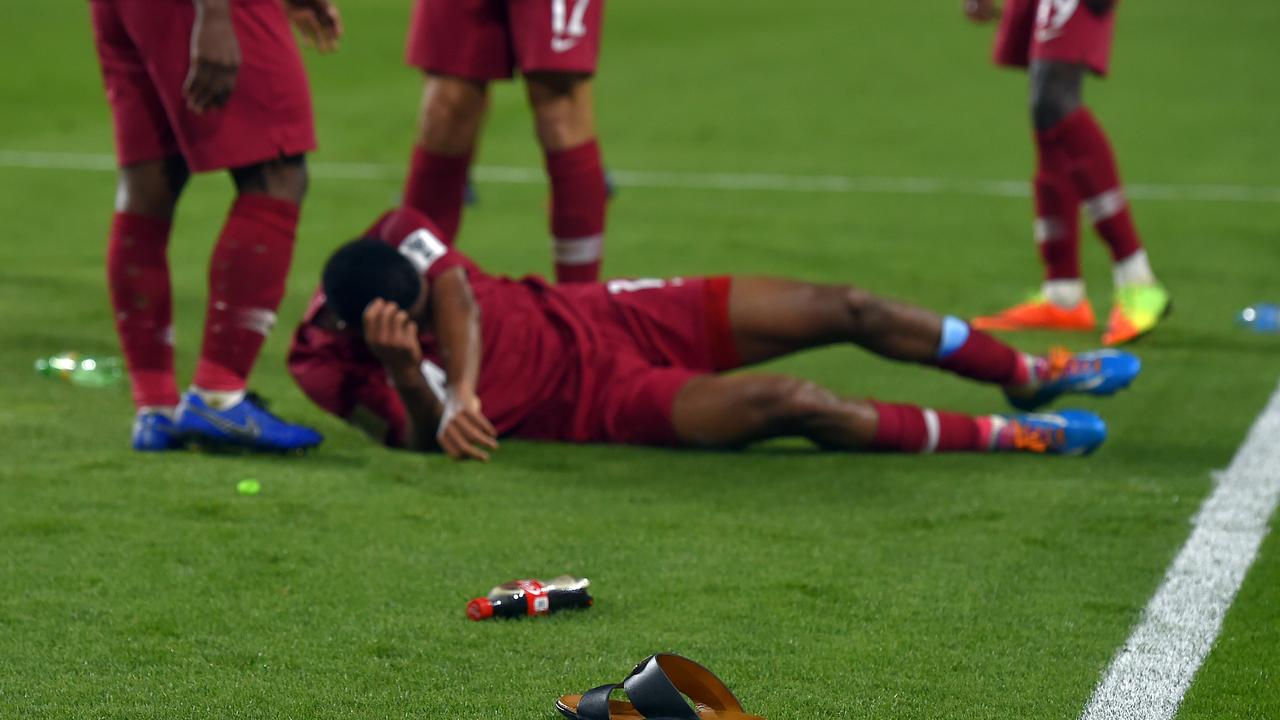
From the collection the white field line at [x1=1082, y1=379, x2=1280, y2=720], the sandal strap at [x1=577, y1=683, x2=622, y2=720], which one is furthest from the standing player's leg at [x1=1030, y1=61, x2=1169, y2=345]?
the sandal strap at [x1=577, y1=683, x2=622, y2=720]

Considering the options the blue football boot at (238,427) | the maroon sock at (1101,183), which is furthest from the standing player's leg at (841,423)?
the maroon sock at (1101,183)

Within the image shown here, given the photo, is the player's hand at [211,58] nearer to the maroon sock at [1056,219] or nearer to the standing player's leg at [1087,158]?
the standing player's leg at [1087,158]

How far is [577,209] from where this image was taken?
5.46 meters

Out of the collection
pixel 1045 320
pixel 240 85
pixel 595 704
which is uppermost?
pixel 240 85

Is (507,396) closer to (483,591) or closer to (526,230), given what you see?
(483,591)

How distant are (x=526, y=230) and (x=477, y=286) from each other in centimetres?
318

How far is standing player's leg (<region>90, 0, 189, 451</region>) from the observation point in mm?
4500

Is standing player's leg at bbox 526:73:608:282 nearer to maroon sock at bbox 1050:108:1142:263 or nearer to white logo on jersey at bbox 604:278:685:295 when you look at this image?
white logo on jersey at bbox 604:278:685:295

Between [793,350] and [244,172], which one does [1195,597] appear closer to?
[793,350]

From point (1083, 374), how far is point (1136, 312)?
109 cm

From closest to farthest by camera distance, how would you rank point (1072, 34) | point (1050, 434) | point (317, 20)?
point (1050, 434) < point (317, 20) < point (1072, 34)

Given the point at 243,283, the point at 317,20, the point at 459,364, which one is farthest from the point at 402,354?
the point at 317,20

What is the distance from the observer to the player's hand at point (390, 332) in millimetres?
4312

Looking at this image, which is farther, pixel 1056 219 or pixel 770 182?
pixel 770 182
